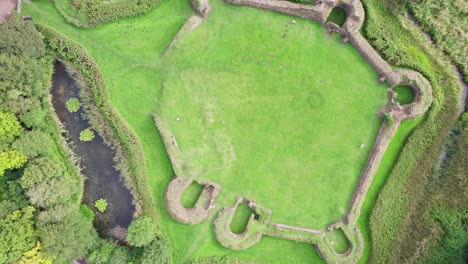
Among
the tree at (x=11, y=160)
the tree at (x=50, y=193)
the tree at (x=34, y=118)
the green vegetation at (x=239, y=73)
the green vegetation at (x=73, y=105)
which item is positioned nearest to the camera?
the tree at (x=50, y=193)

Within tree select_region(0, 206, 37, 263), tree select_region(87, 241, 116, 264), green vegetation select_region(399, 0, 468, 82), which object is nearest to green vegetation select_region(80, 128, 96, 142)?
tree select_region(0, 206, 37, 263)

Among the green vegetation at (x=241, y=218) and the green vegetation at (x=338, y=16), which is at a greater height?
the green vegetation at (x=338, y=16)

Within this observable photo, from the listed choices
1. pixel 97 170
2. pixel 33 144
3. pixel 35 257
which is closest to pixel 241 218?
pixel 97 170

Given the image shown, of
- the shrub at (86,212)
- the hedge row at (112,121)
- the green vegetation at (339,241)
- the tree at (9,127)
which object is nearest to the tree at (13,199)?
the tree at (9,127)

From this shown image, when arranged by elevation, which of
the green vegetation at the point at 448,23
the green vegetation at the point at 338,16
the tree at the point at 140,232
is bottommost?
the tree at the point at 140,232

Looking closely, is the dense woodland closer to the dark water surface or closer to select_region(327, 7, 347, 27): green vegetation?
the dark water surface

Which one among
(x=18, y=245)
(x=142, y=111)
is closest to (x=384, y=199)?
(x=142, y=111)

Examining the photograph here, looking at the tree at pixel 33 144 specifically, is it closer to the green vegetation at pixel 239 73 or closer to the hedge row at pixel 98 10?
the green vegetation at pixel 239 73

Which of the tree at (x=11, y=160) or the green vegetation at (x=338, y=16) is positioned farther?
the green vegetation at (x=338, y=16)
